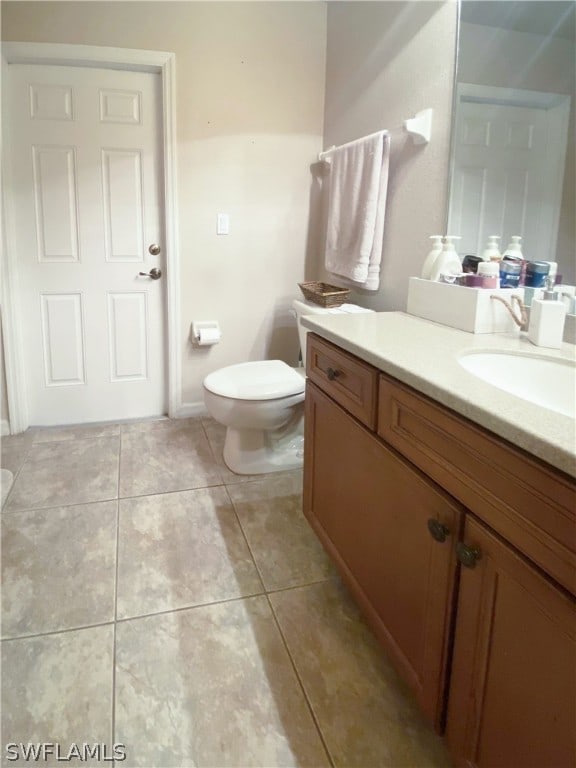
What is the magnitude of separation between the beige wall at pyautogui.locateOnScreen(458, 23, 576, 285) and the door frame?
1.54 metres

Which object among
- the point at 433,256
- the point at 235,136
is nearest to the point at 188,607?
the point at 433,256

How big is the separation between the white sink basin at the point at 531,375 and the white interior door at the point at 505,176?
1.28 feet

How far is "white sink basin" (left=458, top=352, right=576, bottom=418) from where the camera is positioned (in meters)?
1.13

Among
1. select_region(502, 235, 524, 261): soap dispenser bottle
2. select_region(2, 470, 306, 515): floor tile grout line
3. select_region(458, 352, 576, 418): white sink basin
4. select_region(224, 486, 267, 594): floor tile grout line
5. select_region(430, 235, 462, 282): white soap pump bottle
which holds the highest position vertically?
select_region(502, 235, 524, 261): soap dispenser bottle

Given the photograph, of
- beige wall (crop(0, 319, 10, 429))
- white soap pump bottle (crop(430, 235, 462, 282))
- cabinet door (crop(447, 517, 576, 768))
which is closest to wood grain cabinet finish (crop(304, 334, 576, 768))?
cabinet door (crop(447, 517, 576, 768))

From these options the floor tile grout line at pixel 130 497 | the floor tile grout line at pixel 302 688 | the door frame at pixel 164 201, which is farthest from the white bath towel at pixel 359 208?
the floor tile grout line at pixel 302 688

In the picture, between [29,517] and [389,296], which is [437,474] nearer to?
[389,296]

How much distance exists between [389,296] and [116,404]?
169 centimetres

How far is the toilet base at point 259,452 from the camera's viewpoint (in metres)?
2.46

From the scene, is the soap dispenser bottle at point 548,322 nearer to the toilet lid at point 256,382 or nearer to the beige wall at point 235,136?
the toilet lid at point 256,382

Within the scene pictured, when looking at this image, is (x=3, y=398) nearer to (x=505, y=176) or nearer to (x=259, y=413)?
(x=259, y=413)

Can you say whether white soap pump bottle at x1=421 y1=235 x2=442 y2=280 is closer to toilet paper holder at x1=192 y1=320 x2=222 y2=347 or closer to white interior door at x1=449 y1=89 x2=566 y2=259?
white interior door at x1=449 y1=89 x2=566 y2=259

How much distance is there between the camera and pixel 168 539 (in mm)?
1965

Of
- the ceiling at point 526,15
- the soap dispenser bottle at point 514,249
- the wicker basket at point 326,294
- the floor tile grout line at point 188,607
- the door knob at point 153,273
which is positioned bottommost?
the floor tile grout line at point 188,607
